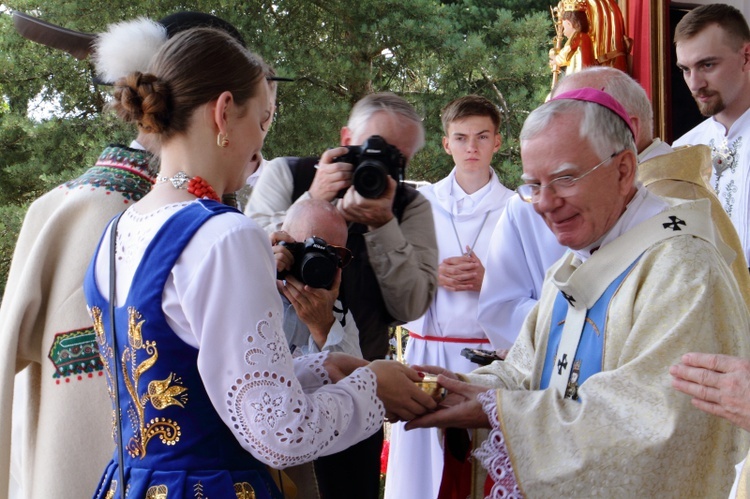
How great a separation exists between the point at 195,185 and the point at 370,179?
3.46ft

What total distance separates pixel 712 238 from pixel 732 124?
2.93m

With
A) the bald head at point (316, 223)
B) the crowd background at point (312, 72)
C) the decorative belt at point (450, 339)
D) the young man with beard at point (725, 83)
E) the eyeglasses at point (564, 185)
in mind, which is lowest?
the decorative belt at point (450, 339)

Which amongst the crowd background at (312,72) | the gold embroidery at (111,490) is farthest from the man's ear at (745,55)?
the crowd background at (312,72)

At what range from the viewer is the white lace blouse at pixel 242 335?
1.74 metres

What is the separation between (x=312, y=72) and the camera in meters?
9.08

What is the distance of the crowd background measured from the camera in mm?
8625

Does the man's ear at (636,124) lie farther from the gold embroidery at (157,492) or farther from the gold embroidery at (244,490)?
the gold embroidery at (157,492)

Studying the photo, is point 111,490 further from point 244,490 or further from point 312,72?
point 312,72

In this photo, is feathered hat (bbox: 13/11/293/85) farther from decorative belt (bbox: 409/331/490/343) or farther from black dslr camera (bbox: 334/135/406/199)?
decorative belt (bbox: 409/331/490/343)

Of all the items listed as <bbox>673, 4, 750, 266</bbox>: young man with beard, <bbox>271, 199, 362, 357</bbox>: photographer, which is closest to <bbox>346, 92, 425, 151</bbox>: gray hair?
<bbox>271, 199, 362, 357</bbox>: photographer

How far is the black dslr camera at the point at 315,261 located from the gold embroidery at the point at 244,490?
2.36 ft

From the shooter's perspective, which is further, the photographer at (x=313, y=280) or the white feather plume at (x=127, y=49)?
the photographer at (x=313, y=280)

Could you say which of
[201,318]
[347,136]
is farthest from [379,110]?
[201,318]

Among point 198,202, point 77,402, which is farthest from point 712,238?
point 77,402
